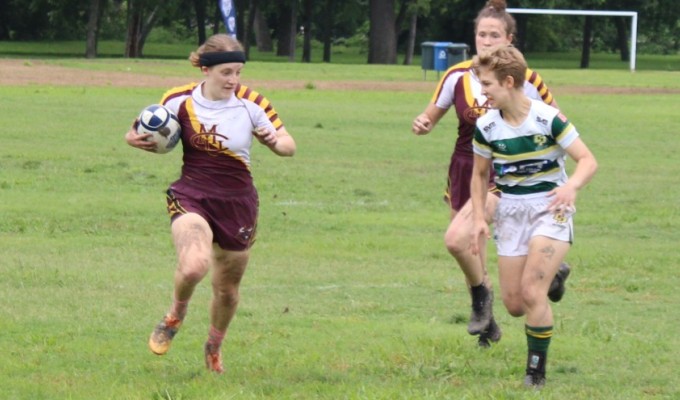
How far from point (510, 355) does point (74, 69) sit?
37.6 meters

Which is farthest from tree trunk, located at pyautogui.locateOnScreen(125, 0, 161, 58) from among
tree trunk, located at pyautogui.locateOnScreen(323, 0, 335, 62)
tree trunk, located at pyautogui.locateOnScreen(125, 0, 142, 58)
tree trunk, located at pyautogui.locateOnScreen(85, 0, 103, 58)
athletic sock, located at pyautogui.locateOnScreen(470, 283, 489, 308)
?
athletic sock, located at pyautogui.locateOnScreen(470, 283, 489, 308)

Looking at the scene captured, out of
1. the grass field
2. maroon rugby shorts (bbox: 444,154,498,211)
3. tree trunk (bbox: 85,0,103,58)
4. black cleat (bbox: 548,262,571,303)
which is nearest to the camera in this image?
the grass field

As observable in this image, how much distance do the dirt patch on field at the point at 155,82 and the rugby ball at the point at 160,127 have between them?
1113 inches

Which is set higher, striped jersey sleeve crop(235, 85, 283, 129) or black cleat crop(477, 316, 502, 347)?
striped jersey sleeve crop(235, 85, 283, 129)

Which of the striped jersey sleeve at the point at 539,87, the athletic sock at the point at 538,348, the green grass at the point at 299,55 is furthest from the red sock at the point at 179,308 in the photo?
the green grass at the point at 299,55

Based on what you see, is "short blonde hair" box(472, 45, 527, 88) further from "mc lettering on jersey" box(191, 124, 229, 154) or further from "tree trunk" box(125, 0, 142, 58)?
"tree trunk" box(125, 0, 142, 58)

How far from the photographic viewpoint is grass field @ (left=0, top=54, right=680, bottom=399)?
7.09 meters

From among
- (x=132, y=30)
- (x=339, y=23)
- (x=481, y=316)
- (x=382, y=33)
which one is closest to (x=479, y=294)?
(x=481, y=316)

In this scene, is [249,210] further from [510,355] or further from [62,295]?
[62,295]

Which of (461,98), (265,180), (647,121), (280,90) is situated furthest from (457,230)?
(280,90)

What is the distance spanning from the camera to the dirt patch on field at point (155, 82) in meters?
36.3

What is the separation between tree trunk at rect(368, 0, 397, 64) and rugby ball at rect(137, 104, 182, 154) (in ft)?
184

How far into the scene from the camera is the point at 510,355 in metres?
7.77

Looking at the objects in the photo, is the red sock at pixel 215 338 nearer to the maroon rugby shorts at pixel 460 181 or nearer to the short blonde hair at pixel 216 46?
the short blonde hair at pixel 216 46
